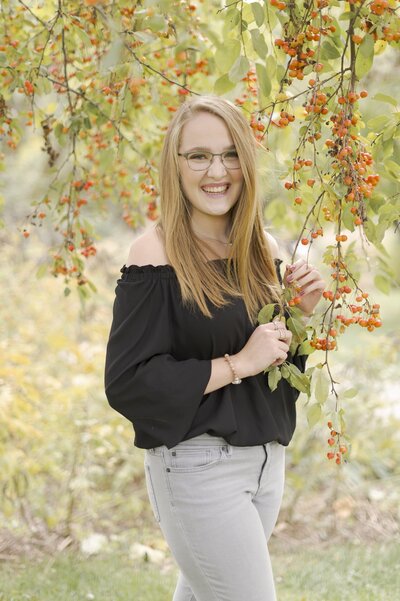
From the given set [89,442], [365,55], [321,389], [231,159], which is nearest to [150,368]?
[321,389]

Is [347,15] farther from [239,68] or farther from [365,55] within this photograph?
[239,68]

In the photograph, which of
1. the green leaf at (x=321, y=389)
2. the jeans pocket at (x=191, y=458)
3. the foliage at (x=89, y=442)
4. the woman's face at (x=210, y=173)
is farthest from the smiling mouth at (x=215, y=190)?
the foliage at (x=89, y=442)

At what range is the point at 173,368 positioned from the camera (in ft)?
6.29

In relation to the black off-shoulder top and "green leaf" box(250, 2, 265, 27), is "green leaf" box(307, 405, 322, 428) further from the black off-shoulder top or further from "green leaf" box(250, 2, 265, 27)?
"green leaf" box(250, 2, 265, 27)

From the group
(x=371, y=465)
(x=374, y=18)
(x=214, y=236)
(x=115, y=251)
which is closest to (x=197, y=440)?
(x=214, y=236)

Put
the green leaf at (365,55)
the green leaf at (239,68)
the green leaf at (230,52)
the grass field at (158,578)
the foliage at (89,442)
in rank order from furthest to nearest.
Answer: the foliage at (89,442) < the grass field at (158,578) < the green leaf at (230,52) < the green leaf at (239,68) < the green leaf at (365,55)

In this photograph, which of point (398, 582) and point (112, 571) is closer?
point (398, 582)

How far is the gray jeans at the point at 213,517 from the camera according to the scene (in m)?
1.90

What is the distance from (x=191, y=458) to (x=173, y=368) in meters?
0.24

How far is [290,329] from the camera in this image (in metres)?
1.96

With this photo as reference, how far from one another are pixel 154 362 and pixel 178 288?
0.21 metres

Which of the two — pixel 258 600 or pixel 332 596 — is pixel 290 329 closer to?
pixel 258 600

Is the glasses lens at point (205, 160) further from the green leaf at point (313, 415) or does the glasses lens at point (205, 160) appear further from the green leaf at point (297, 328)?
the green leaf at point (313, 415)

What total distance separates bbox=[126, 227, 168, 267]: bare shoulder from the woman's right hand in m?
0.32
